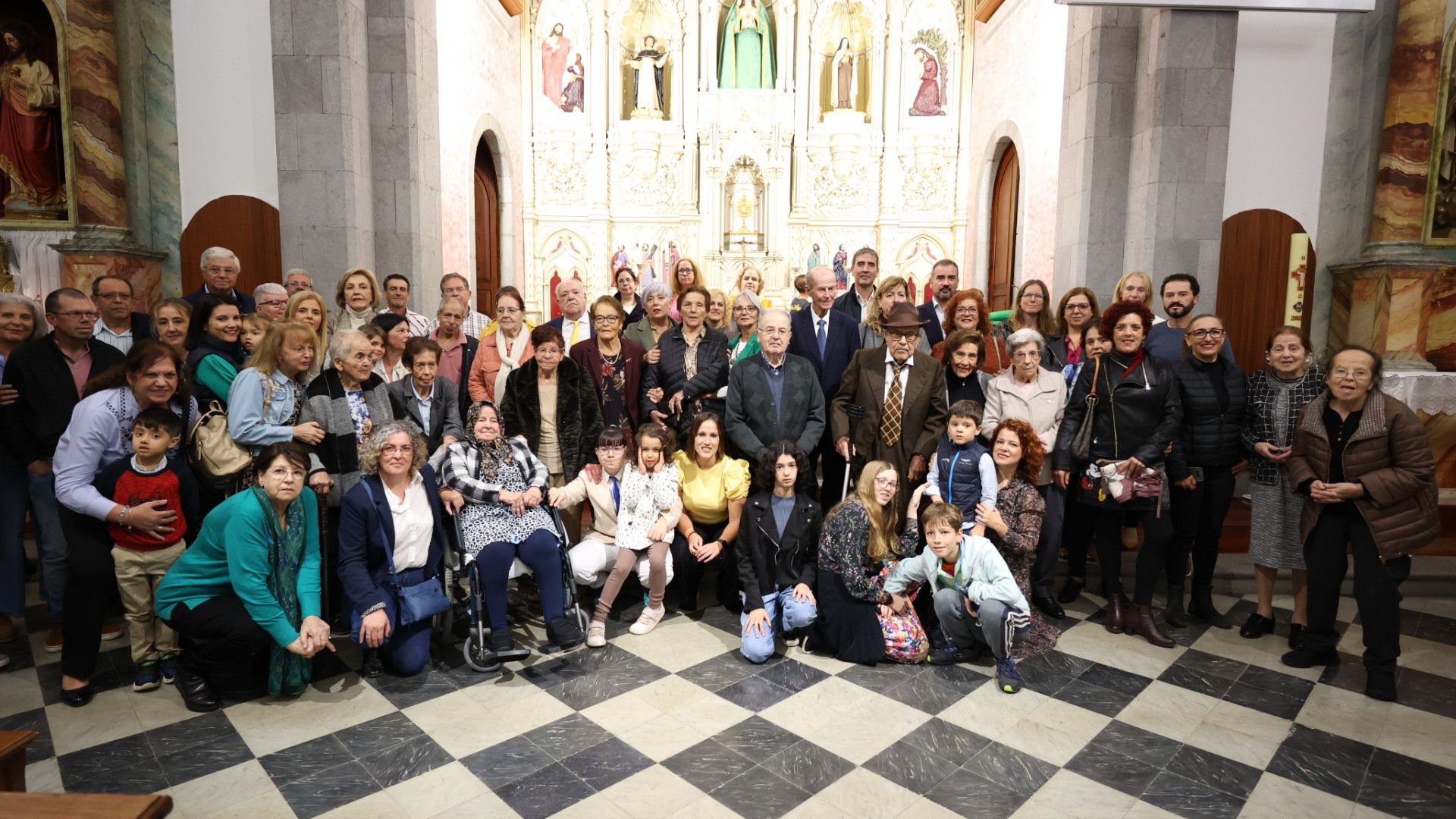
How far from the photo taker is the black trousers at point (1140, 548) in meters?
4.00

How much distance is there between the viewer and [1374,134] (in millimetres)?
6449

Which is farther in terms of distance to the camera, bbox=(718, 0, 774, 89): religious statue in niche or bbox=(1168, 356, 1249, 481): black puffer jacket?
bbox=(718, 0, 774, 89): religious statue in niche

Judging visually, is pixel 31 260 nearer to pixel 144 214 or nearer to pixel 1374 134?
pixel 144 214

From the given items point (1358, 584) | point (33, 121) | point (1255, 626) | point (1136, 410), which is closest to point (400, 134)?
point (33, 121)

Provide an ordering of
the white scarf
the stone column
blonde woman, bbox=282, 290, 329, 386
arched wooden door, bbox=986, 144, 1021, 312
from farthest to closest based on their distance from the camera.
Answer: arched wooden door, bbox=986, 144, 1021, 312 → the stone column → the white scarf → blonde woman, bbox=282, 290, 329, 386

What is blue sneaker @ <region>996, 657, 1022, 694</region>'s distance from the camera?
3.39 m

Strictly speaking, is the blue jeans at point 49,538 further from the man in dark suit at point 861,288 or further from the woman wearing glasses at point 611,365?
the man in dark suit at point 861,288

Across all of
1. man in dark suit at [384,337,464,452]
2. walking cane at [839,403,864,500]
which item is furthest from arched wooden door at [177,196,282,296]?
walking cane at [839,403,864,500]

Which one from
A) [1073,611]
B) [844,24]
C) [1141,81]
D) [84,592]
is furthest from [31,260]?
[844,24]

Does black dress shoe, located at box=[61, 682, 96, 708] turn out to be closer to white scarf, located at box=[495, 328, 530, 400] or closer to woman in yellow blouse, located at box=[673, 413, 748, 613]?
white scarf, located at box=[495, 328, 530, 400]

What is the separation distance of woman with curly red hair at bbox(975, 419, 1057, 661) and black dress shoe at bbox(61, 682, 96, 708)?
13.6ft

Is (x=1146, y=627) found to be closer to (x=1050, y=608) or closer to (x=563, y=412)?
(x=1050, y=608)

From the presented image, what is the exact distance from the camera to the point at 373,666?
354 cm

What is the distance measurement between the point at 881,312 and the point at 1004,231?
22.3 ft
